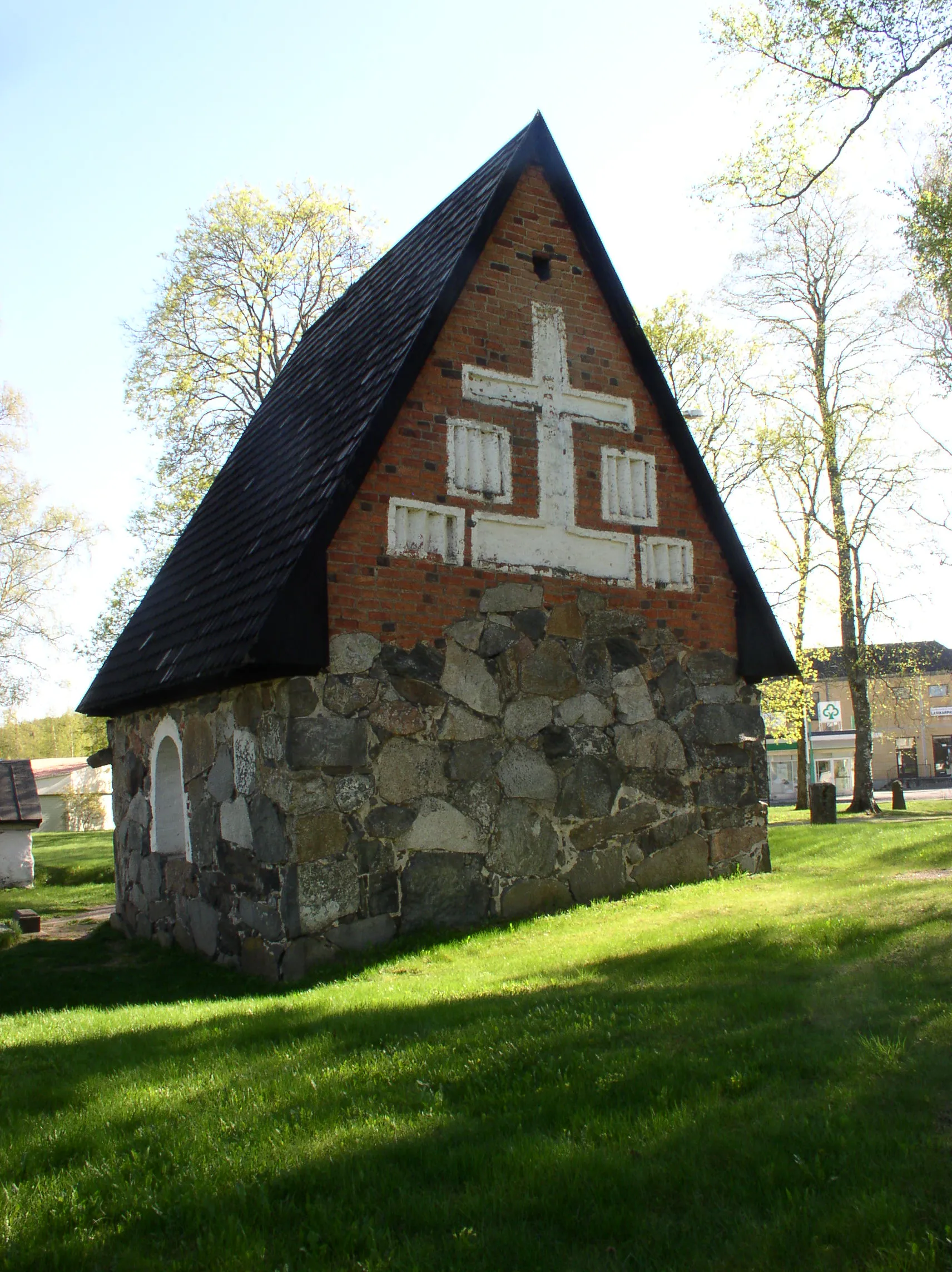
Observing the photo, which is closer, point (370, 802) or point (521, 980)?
point (521, 980)

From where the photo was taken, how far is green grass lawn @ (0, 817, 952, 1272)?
2.87 meters

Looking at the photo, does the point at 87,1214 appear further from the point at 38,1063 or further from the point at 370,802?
the point at 370,802

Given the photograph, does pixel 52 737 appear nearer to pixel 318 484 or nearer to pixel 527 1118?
pixel 318 484

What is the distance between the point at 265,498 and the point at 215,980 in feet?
13.8

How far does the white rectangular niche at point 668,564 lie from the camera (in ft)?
33.2

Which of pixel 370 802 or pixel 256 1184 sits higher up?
pixel 370 802

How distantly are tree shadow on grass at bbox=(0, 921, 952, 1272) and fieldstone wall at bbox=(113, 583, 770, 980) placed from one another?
7.91ft

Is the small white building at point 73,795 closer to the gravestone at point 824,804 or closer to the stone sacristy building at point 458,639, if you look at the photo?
the gravestone at point 824,804

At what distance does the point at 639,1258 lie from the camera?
272 centimetres

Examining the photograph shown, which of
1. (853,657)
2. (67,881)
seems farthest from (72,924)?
(853,657)

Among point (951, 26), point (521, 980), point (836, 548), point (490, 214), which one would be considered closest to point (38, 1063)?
point (521, 980)

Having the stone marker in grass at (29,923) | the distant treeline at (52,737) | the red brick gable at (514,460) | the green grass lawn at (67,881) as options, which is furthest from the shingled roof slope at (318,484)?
the distant treeline at (52,737)

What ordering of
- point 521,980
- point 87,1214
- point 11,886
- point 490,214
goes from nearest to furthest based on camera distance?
point 87,1214, point 521,980, point 490,214, point 11,886

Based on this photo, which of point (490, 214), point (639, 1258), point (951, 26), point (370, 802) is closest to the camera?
point (639, 1258)
